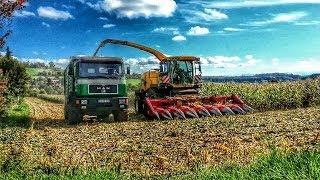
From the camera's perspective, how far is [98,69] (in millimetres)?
23047

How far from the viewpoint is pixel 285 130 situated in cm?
A: 1669

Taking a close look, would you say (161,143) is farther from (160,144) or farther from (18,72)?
(18,72)

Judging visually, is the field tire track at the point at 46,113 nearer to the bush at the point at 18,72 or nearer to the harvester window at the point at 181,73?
the bush at the point at 18,72

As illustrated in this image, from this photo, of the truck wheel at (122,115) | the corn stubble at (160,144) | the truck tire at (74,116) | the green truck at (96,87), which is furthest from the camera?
the truck wheel at (122,115)

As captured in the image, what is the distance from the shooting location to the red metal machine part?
2366cm

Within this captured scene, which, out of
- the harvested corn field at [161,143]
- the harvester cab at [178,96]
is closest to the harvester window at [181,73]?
the harvester cab at [178,96]

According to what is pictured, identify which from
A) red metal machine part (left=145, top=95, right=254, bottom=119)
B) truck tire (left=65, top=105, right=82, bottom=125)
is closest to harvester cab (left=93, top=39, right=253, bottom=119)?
red metal machine part (left=145, top=95, right=254, bottom=119)

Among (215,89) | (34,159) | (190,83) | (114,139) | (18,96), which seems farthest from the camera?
(18,96)

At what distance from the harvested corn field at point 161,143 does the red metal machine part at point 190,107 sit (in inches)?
48.7

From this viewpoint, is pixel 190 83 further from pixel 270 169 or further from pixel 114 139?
pixel 270 169

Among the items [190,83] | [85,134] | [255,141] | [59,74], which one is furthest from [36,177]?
[59,74]

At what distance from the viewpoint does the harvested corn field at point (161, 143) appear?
10.5 m

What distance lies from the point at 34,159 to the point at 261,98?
2245 cm

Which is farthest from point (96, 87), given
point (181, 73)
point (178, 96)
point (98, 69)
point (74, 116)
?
point (181, 73)
